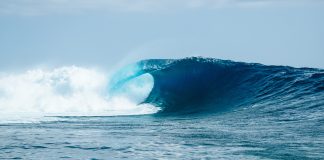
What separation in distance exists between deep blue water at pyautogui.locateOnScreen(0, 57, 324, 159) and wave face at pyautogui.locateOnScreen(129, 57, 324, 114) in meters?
0.04

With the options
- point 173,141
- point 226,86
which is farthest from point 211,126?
point 226,86

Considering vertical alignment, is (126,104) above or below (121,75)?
below

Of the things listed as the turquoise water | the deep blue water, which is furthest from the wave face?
the turquoise water

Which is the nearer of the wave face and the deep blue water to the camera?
the deep blue water

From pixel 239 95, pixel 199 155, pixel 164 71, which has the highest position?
pixel 164 71

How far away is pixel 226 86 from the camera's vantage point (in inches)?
845

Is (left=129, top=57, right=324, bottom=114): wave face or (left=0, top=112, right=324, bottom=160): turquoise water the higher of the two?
(left=129, top=57, right=324, bottom=114): wave face

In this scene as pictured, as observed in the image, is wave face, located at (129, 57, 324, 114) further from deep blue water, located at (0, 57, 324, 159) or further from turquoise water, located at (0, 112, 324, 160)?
turquoise water, located at (0, 112, 324, 160)

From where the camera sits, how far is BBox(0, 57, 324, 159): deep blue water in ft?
26.9

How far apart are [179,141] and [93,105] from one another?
15596mm

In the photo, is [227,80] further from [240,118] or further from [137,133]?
[137,133]

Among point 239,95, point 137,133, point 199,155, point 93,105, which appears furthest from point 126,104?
point 199,155

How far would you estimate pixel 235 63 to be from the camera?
23.5 metres

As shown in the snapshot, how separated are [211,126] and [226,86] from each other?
8848 millimetres
